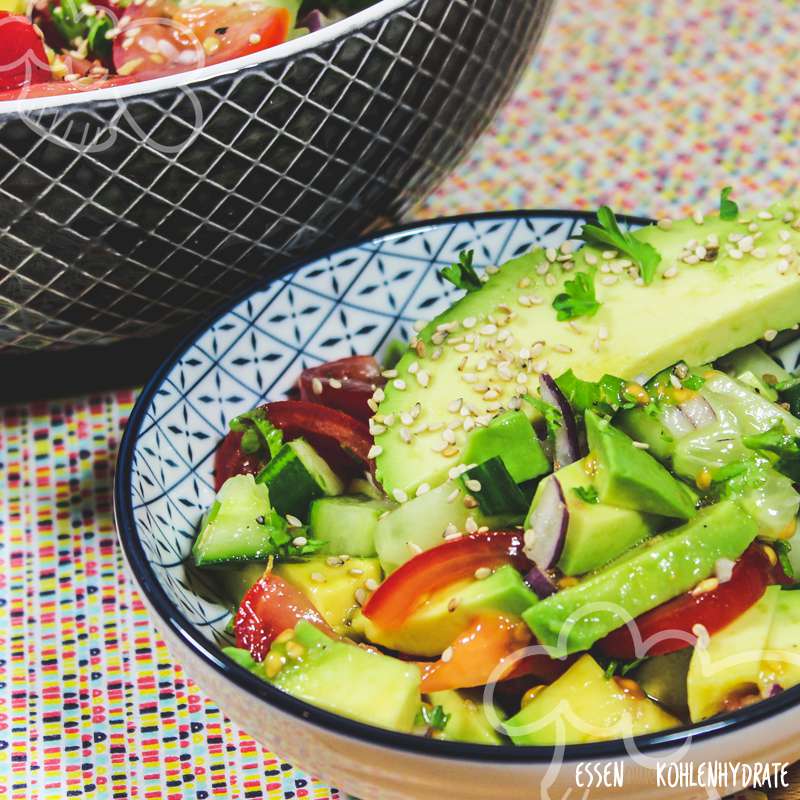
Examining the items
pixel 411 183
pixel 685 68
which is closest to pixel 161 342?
pixel 411 183

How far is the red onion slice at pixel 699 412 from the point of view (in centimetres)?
116

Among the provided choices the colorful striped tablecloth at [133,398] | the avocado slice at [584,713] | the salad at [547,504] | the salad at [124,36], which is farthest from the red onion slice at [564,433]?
the salad at [124,36]

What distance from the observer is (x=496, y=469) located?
1.11 meters

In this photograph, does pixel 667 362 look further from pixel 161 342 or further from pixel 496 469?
pixel 161 342

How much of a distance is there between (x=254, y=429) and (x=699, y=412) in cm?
50

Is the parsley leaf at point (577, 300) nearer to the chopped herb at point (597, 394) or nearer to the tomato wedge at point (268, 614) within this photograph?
the chopped herb at point (597, 394)

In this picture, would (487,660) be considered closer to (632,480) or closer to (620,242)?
(632,480)

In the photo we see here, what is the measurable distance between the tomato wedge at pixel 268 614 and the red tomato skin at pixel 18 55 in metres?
0.72

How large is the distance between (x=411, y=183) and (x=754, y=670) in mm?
873

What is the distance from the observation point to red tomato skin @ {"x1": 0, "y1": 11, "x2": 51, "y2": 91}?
4.65ft

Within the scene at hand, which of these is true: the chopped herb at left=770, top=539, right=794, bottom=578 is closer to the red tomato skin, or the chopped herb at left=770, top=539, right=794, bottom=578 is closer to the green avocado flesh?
the green avocado flesh

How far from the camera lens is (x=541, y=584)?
1.05 meters

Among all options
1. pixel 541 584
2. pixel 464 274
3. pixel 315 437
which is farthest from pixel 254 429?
pixel 541 584

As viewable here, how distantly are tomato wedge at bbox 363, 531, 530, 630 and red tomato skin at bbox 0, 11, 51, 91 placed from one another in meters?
0.80
